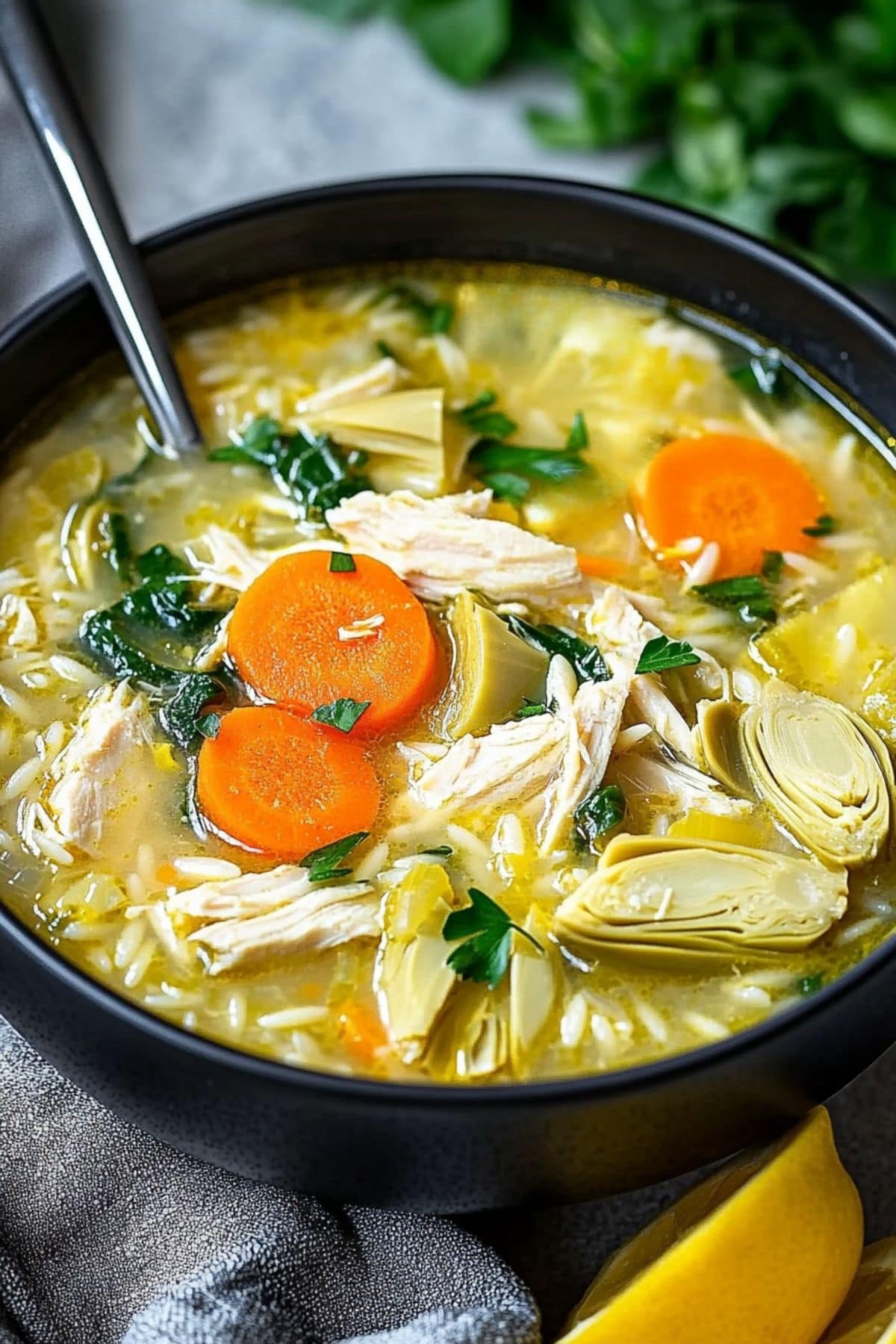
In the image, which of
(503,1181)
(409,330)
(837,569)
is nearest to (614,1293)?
(503,1181)

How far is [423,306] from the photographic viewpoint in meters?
3.29

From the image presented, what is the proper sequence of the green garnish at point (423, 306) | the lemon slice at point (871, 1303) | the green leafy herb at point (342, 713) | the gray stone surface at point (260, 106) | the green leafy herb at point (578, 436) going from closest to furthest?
the lemon slice at point (871, 1303) < the green leafy herb at point (342, 713) < the green leafy herb at point (578, 436) < the green garnish at point (423, 306) < the gray stone surface at point (260, 106)

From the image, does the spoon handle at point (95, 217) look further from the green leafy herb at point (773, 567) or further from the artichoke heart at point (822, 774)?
the artichoke heart at point (822, 774)

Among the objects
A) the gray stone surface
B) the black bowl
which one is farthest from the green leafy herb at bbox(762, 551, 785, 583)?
the gray stone surface

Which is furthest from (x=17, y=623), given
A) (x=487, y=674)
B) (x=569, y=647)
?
(x=569, y=647)

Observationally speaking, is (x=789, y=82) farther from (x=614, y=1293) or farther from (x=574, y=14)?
(x=614, y=1293)

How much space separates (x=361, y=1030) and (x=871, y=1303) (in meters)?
0.89

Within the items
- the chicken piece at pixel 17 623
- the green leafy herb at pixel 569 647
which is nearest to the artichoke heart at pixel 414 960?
the green leafy herb at pixel 569 647

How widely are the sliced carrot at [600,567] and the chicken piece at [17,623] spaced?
0.96 meters

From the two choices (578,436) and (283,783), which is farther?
(578,436)

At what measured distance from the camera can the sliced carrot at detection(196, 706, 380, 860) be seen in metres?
2.41

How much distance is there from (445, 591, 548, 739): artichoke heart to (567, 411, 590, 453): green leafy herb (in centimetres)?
53

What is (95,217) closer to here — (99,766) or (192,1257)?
(99,766)

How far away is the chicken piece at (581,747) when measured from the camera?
241 cm
